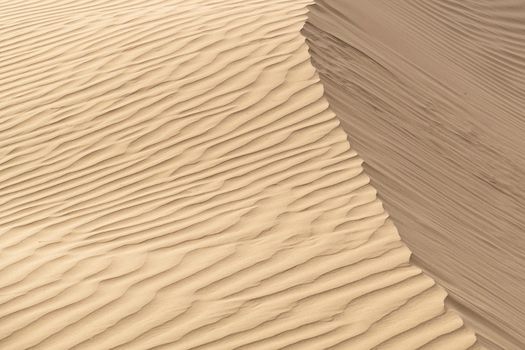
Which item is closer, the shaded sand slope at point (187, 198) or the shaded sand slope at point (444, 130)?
the shaded sand slope at point (187, 198)

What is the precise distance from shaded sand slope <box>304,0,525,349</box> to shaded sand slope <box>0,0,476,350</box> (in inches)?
8.7

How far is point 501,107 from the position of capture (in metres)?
9.62

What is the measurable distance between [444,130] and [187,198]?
257 cm

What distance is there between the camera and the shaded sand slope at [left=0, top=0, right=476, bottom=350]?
485cm

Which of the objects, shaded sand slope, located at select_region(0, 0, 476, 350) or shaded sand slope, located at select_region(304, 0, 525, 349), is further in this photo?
shaded sand slope, located at select_region(304, 0, 525, 349)

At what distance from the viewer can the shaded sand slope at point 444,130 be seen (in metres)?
5.57

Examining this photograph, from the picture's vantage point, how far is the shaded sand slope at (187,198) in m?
4.85

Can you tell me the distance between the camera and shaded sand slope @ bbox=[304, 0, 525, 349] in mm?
5566

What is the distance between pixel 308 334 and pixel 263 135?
8.58 feet

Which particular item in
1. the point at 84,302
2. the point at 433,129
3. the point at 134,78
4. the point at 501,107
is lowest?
the point at 84,302

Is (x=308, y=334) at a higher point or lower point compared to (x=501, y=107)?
lower

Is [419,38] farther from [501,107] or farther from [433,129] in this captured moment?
[433,129]

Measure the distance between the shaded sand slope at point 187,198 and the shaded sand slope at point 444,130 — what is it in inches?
8.7

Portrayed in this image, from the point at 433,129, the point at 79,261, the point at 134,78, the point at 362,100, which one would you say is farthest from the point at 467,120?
the point at 79,261
